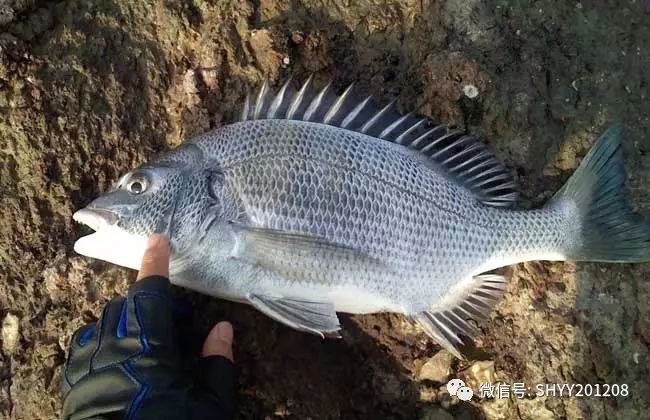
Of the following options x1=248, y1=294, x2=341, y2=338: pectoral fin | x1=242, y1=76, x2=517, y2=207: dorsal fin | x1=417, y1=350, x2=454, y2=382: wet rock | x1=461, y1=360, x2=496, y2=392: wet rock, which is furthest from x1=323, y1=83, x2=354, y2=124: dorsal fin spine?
x1=461, y1=360, x2=496, y2=392: wet rock

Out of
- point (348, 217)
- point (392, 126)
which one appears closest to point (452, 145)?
point (392, 126)

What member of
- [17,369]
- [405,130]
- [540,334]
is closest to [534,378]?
[540,334]

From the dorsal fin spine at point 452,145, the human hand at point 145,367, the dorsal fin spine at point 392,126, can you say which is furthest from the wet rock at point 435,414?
the dorsal fin spine at point 392,126

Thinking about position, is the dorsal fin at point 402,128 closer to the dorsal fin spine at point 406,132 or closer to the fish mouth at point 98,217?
the dorsal fin spine at point 406,132

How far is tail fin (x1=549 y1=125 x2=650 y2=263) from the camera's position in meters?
2.47

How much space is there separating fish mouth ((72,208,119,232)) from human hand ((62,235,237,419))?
0.19 meters

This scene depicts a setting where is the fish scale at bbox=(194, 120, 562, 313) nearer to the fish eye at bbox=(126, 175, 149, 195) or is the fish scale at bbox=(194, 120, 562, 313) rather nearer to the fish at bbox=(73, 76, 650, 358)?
the fish at bbox=(73, 76, 650, 358)

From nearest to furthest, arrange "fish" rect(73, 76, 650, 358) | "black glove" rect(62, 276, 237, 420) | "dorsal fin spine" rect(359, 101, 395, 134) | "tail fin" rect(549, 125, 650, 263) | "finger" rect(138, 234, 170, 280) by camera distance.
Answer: "black glove" rect(62, 276, 237, 420)
"finger" rect(138, 234, 170, 280)
"fish" rect(73, 76, 650, 358)
"tail fin" rect(549, 125, 650, 263)
"dorsal fin spine" rect(359, 101, 395, 134)

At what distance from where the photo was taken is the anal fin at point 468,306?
2.57 metres

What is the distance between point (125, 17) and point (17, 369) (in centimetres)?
176

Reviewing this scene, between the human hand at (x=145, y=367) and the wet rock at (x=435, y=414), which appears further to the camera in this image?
the wet rock at (x=435, y=414)

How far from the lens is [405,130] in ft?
8.63

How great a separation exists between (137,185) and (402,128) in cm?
121

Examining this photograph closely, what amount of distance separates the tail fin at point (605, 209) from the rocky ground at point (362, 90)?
184 millimetres
